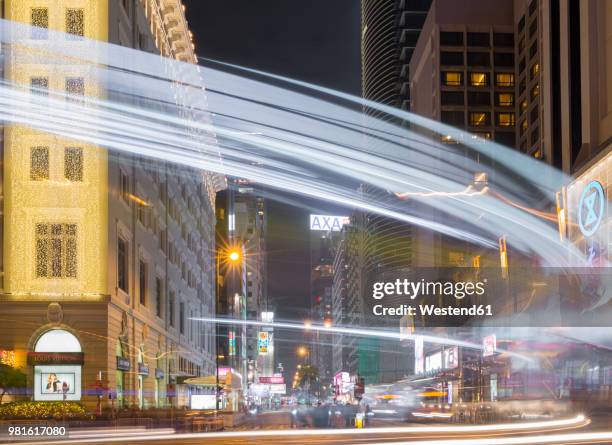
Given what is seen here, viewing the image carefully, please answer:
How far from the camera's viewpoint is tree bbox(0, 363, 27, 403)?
1885 inches

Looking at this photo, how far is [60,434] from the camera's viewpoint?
33188 millimetres

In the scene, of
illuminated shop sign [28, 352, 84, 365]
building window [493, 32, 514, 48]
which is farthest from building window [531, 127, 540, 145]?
illuminated shop sign [28, 352, 84, 365]

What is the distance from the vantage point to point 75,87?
179 feet

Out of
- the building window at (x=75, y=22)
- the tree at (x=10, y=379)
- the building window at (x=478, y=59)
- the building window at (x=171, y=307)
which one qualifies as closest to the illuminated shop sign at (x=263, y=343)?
the building window at (x=478, y=59)

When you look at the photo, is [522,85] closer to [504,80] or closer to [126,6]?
[504,80]

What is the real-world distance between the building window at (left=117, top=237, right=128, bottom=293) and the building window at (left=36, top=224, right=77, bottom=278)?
4.72m

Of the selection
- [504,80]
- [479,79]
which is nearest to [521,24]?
[504,80]

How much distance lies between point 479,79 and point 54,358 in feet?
374

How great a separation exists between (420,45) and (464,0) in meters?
20.3

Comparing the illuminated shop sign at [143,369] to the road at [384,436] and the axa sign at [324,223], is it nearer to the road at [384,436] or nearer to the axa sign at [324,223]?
the road at [384,436]

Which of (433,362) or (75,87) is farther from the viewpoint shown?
(433,362)

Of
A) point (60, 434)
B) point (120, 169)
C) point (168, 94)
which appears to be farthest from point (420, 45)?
point (60, 434)

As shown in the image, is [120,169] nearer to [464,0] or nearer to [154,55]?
[154,55]

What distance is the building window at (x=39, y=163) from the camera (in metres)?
53.4
